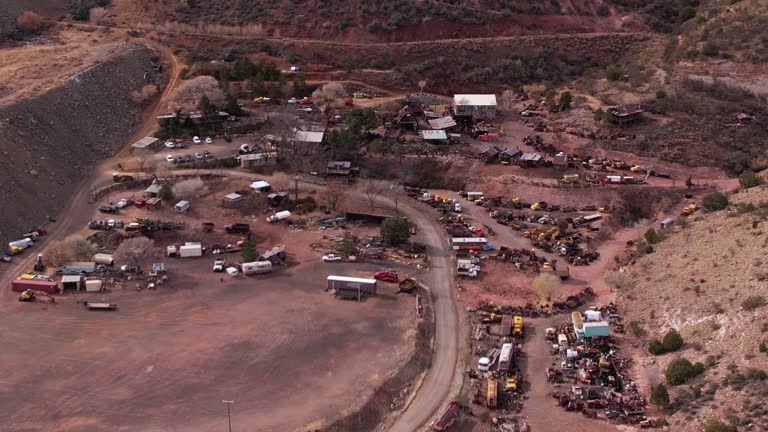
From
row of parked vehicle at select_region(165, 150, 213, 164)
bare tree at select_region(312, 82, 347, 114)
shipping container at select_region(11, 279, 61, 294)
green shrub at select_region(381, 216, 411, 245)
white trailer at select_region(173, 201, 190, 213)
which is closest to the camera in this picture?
shipping container at select_region(11, 279, 61, 294)

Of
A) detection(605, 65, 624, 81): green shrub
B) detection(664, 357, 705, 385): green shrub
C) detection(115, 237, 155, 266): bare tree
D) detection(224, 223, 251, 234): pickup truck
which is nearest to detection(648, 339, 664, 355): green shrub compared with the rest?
detection(664, 357, 705, 385): green shrub

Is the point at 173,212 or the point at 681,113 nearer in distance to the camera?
the point at 173,212

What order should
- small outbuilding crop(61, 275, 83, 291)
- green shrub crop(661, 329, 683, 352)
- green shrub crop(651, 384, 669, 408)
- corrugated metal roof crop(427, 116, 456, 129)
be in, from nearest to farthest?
green shrub crop(651, 384, 669, 408), green shrub crop(661, 329, 683, 352), small outbuilding crop(61, 275, 83, 291), corrugated metal roof crop(427, 116, 456, 129)

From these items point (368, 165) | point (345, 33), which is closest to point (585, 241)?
point (368, 165)

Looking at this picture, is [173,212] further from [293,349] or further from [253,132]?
[293,349]

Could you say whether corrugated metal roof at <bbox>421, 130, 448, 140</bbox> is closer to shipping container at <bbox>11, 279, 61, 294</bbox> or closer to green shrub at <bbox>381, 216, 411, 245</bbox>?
green shrub at <bbox>381, 216, 411, 245</bbox>
